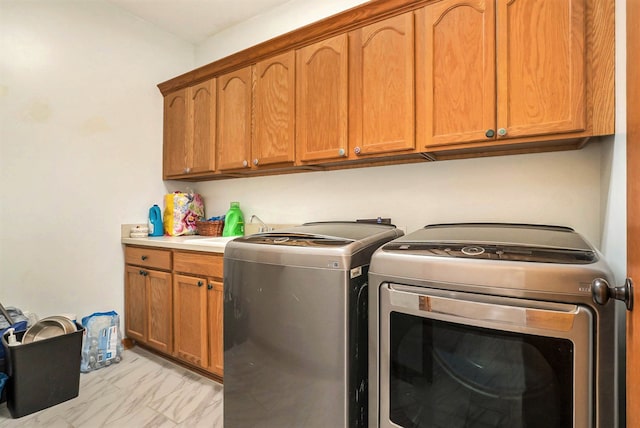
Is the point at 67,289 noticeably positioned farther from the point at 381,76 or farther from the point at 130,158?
the point at 381,76

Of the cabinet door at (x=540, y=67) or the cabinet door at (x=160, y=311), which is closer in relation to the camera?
the cabinet door at (x=540, y=67)

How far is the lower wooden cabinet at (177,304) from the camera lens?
2.05 metres

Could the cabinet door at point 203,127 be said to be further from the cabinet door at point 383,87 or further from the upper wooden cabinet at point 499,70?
the upper wooden cabinet at point 499,70

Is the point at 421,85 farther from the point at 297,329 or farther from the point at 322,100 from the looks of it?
the point at 297,329

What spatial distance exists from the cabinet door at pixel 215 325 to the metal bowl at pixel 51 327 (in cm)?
85

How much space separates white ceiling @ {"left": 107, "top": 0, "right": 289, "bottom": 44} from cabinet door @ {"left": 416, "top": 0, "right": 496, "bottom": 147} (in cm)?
147

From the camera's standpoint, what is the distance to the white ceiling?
251 centimetres

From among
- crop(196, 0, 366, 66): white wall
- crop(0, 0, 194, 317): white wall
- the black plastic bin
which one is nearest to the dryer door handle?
crop(196, 0, 366, 66): white wall

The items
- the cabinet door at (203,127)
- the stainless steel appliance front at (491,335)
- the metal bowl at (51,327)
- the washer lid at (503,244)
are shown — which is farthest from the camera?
the cabinet door at (203,127)

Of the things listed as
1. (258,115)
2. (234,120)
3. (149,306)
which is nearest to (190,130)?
(234,120)

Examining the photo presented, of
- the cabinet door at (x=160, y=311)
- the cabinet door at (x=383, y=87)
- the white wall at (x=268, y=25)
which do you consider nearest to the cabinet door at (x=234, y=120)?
the white wall at (x=268, y=25)

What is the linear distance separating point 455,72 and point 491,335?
3.82 ft

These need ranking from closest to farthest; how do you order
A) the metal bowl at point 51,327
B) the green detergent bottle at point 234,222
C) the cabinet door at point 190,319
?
the metal bowl at point 51,327, the cabinet door at point 190,319, the green detergent bottle at point 234,222

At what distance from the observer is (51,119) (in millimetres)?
2279
